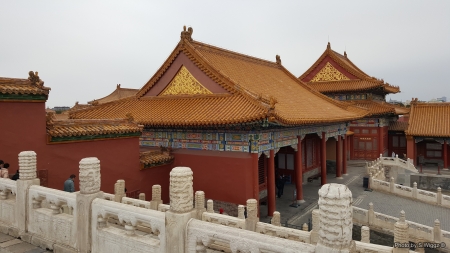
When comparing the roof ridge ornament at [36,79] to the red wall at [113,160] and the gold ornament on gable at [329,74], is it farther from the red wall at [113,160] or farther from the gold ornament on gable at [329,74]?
the gold ornament on gable at [329,74]

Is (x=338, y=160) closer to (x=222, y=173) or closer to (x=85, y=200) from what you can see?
(x=222, y=173)

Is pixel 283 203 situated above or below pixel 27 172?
below

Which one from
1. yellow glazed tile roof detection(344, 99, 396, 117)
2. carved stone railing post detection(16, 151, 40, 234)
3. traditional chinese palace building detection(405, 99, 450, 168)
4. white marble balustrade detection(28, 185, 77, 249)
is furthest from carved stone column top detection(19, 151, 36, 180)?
traditional chinese palace building detection(405, 99, 450, 168)

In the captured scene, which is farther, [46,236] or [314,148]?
[314,148]

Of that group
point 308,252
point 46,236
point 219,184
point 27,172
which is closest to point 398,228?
point 308,252

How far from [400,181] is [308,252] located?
2039cm

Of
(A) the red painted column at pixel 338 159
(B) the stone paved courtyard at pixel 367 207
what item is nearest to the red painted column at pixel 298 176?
(B) the stone paved courtyard at pixel 367 207

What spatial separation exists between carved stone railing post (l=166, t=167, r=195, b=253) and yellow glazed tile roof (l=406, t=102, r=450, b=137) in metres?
24.4

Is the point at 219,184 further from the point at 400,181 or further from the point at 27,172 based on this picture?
the point at 400,181

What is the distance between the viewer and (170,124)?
40.4ft

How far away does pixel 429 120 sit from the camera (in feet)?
83.0

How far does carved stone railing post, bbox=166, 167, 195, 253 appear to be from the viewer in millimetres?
4906

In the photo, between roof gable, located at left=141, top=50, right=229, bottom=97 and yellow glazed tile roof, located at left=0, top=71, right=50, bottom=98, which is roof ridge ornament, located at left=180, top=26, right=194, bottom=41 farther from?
yellow glazed tile roof, located at left=0, top=71, right=50, bottom=98

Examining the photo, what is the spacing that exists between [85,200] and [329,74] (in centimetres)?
2604
